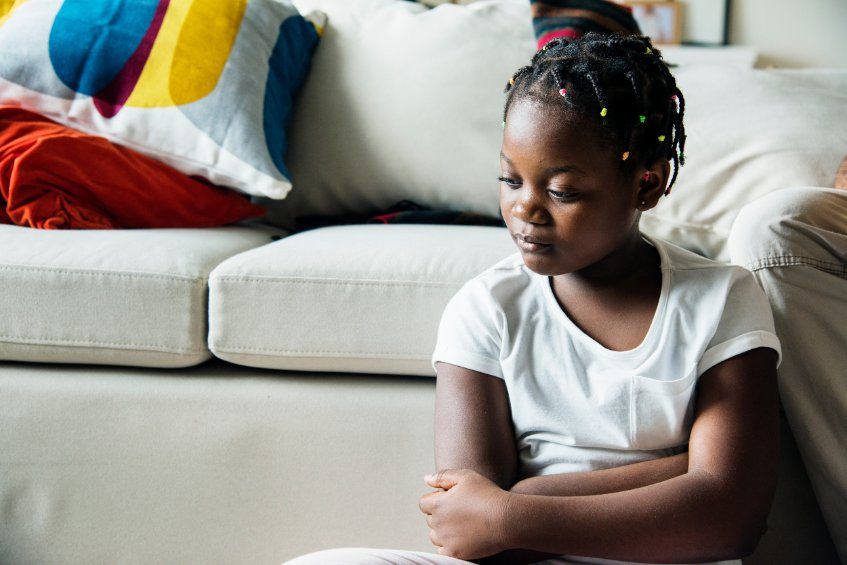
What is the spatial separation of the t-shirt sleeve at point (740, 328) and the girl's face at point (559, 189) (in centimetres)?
14

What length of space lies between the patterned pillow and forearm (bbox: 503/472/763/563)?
0.86m

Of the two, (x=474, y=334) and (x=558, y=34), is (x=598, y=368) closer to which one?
(x=474, y=334)

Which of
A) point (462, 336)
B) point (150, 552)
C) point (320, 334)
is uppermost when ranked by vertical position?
point (462, 336)

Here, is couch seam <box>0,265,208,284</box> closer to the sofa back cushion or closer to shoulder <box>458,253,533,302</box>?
shoulder <box>458,253,533,302</box>

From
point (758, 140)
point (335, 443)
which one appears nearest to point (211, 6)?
point (335, 443)

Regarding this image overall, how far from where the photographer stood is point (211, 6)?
159 cm

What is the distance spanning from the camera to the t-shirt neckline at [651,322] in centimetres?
89

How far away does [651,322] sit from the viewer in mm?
912

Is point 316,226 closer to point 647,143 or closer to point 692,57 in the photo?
point 647,143

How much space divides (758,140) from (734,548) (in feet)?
2.57

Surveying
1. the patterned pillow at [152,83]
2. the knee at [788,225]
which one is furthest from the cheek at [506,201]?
the patterned pillow at [152,83]

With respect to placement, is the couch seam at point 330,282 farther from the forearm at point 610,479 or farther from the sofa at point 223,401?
the forearm at point 610,479

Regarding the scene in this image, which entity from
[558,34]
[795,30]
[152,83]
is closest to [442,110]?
[558,34]

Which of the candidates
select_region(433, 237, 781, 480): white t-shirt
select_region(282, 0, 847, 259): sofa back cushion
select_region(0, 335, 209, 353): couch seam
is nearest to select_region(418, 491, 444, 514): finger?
select_region(433, 237, 781, 480): white t-shirt
